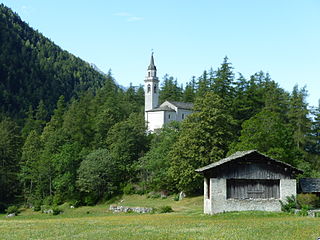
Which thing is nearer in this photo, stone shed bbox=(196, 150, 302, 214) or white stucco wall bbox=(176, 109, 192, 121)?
stone shed bbox=(196, 150, 302, 214)

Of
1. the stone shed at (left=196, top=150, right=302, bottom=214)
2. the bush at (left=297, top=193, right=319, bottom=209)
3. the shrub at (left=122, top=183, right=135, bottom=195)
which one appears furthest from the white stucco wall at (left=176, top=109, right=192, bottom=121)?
the stone shed at (left=196, top=150, right=302, bottom=214)

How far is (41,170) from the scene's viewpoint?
74.4m

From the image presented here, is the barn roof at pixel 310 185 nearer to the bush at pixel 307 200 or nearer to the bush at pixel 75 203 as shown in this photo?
the bush at pixel 307 200

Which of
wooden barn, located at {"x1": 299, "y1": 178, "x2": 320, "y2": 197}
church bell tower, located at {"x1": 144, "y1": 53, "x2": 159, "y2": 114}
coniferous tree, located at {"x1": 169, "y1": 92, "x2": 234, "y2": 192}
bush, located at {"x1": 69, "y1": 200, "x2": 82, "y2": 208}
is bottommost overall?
bush, located at {"x1": 69, "y1": 200, "x2": 82, "y2": 208}

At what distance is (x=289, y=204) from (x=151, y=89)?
63552mm

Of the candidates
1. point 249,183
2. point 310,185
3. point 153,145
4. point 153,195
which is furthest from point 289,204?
point 153,145

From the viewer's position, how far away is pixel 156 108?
94688mm

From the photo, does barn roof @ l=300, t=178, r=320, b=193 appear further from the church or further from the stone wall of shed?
the church

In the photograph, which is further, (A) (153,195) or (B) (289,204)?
(A) (153,195)

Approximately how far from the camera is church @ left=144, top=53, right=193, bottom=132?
92.7 metres

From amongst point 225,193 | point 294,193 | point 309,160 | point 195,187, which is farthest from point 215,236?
point 309,160

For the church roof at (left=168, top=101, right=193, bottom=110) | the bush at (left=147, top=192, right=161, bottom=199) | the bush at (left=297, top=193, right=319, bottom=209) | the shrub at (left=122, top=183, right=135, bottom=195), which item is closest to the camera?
the bush at (left=297, top=193, right=319, bottom=209)

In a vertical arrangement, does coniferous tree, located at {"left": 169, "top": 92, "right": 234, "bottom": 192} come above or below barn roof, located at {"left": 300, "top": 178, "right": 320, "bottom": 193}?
above

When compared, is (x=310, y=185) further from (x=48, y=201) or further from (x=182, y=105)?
(x=182, y=105)
